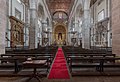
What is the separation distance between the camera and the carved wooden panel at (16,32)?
1490 centimetres

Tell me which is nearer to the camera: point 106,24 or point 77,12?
point 106,24

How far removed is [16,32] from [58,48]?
307 inches

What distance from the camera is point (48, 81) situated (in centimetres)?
459

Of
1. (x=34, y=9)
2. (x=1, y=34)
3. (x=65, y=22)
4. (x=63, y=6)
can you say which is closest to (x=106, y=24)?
(x=34, y=9)

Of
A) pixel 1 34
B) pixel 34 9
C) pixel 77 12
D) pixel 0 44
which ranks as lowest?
pixel 0 44

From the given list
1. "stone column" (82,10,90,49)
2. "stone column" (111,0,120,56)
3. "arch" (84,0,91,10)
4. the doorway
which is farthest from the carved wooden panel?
the doorway

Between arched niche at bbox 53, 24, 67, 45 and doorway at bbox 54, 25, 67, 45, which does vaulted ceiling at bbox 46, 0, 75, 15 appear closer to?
arched niche at bbox 53, 24, 67, 45

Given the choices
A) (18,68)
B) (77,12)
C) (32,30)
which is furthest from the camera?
(77,12)

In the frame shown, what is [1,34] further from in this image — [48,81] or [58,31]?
[58,31]

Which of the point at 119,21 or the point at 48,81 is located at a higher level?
the point at 119,21

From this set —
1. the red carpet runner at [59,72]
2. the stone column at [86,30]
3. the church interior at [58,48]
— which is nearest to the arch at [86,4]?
the church interior at [58,48]

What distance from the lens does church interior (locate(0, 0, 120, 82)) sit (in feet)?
17.3

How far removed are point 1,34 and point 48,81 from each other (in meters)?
4.21

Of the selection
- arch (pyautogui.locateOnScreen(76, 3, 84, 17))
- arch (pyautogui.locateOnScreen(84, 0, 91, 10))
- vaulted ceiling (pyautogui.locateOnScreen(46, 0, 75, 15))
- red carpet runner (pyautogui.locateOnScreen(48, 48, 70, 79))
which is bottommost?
red carpet runner (pyautogui.locateOnScreen(48, 48, 70, 79))
